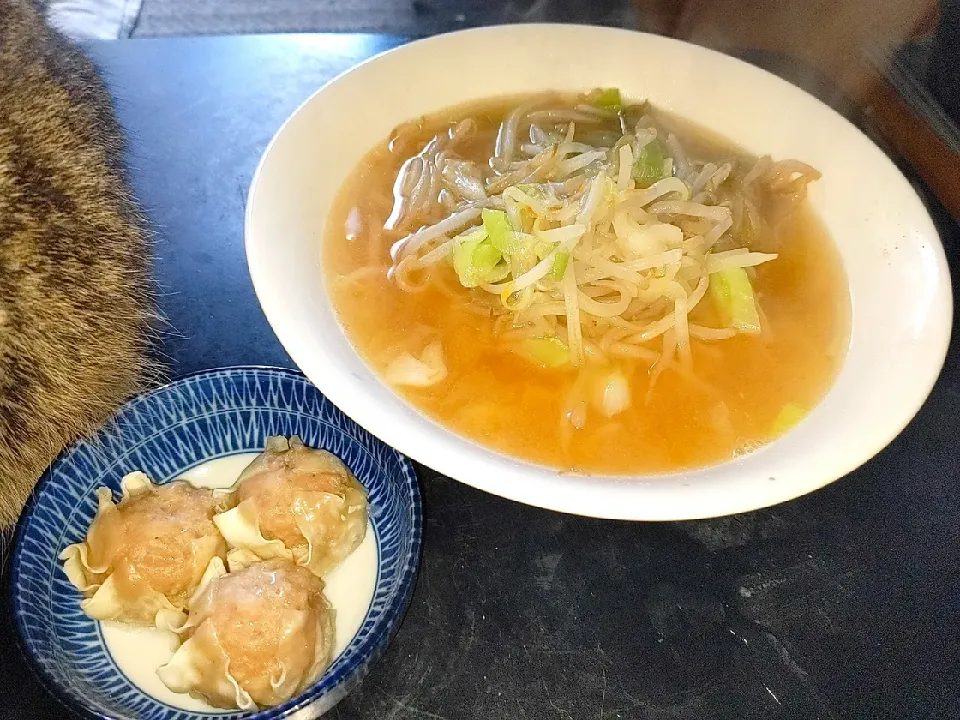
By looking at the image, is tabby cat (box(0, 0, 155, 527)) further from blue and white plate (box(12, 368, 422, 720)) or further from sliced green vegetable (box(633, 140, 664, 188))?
sliced green vegetable (box(633, 140, 664, 188))

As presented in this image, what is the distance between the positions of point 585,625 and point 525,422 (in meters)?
0.36

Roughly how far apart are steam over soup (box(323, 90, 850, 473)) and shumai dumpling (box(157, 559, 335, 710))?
0.39 metres

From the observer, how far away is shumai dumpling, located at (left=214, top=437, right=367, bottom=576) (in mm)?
1269

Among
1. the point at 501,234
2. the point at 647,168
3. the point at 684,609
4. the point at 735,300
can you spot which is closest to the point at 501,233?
the point at 501,234

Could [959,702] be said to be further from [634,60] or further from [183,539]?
[634,60]

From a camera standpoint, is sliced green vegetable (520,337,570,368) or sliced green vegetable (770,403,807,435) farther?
sliced green vegetable (520,337,570,368)

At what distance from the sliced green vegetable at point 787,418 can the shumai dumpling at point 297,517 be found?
0.75m

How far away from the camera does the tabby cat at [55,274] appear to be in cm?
121

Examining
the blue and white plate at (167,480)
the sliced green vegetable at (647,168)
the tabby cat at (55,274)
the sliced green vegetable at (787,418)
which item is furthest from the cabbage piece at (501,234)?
the tabby cat at (55,274)

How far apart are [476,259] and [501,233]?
7 cm

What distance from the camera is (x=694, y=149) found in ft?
5.62

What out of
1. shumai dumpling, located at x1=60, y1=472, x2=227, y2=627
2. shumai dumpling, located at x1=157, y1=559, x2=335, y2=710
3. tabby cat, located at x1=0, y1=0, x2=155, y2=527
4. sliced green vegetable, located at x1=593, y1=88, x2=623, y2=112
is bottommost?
shumai dumpling, located at x1=60, y1=472, x2=227, y2=627

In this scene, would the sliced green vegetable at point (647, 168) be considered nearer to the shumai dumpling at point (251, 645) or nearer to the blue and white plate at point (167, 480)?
the blue and white plate at point (167, 480)

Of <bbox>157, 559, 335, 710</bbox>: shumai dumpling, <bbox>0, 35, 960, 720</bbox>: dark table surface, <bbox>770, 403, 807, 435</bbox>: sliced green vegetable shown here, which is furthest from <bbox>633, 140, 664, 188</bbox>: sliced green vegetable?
<bbox>157, 559, 335, 710</bbox>: shumai dumpling
